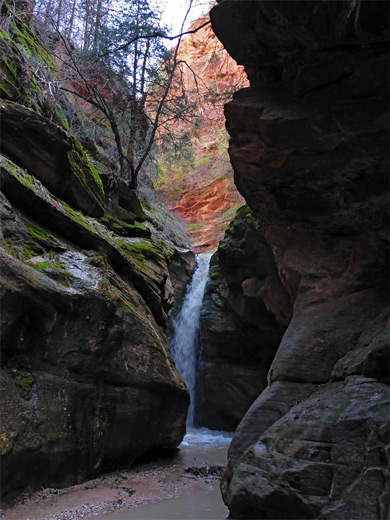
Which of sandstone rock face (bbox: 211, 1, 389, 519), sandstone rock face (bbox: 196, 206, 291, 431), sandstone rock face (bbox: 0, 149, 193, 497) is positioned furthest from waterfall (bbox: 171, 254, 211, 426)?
sandstone rock face (bbox: 211, 1, 389, 519)

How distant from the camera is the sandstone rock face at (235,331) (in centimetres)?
1060

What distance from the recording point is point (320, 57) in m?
4.18

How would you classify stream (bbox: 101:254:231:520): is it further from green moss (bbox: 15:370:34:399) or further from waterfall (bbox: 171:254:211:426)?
green moss (bbox: 15:370:34:399)

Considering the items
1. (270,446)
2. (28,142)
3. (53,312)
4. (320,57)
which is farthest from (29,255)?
(320,57)

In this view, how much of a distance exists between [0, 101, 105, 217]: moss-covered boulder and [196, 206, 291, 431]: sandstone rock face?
422cm

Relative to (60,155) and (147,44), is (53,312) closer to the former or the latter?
(60,155)

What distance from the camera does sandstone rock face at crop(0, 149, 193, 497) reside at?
5023mm

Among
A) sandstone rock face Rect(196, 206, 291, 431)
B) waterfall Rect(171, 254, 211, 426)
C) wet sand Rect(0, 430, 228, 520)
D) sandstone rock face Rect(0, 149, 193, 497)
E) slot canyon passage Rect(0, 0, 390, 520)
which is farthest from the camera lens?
waterfall Rect(171, 254, 211, 426)

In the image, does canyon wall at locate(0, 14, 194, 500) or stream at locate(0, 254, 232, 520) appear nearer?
stream at locate(0, 254, 232, 520)

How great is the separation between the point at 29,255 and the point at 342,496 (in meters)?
5.19

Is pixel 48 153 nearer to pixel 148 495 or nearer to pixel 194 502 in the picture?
pixel 148 495

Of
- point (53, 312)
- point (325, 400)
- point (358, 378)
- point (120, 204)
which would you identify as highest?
point (120, 204)

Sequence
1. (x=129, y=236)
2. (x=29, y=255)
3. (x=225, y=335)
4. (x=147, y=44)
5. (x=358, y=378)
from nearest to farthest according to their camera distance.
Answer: (x=358, y=378) → (x=29, y=255) → (x=129, y=236) → (x=147, y=44) → (x=225, y=335)

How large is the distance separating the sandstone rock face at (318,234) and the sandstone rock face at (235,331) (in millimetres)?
4541
